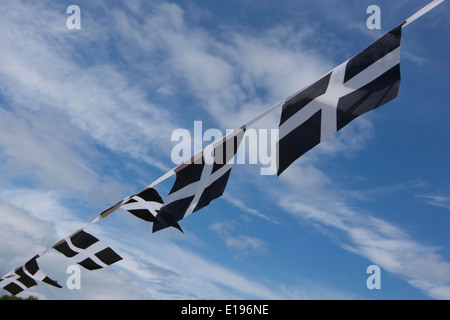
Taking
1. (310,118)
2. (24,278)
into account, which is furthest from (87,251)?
(310,118)

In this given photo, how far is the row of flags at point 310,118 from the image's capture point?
490 cm

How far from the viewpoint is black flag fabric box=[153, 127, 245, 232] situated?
18.6ft

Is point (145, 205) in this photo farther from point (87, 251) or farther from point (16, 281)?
point (16, 281)

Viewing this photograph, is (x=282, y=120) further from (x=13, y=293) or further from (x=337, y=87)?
(x=13, y=293)

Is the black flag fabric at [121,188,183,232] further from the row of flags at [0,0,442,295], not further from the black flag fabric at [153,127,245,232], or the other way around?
the black flag fabric at [153,127,245,232]

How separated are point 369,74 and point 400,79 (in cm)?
39

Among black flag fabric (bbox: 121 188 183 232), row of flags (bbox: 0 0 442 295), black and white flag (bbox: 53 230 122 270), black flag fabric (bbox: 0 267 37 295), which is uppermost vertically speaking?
row of flags (bbox: 0 0 442 295)

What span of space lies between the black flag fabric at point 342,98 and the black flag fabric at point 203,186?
89 cm

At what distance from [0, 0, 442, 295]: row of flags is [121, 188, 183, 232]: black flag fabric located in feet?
2.43

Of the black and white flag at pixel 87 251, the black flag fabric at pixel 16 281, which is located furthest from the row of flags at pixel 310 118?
the black flag fabric at pixel 16 281

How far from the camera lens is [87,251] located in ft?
28.8

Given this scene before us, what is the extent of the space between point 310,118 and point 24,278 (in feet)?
30.2

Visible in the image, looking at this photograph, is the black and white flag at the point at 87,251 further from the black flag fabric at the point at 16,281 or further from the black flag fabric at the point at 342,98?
the black flag fabric at the point at 342,98

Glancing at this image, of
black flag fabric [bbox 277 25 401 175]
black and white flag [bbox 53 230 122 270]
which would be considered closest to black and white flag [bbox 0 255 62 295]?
black and white flag [bbox 53 230 122 270]
